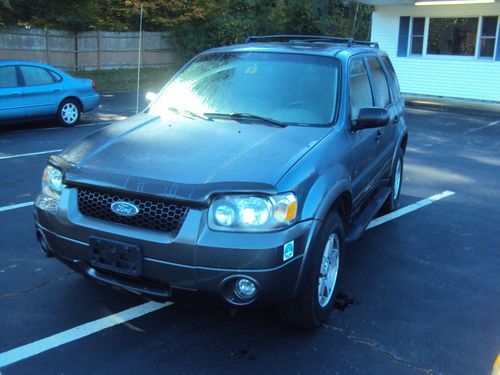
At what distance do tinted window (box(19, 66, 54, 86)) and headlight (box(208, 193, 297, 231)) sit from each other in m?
9.28

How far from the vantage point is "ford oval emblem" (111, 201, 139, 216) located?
3.09m

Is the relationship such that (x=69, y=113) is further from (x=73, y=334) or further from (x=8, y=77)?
(x=73, y=334)

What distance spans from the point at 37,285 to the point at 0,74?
25.1 feet

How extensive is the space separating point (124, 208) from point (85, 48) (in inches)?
861

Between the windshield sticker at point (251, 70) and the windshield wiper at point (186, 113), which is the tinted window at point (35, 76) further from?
the windshield sticker at point (251, 70)

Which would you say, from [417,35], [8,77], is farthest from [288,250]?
[417,35]

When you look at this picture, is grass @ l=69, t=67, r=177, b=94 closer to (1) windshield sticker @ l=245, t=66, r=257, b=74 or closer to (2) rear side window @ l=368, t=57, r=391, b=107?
(2) rear side window @ l=368, t=57, r=391, b=107

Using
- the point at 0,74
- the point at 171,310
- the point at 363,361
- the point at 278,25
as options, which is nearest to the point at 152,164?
the point at 171,310

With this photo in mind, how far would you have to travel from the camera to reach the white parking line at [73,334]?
10.5 ft

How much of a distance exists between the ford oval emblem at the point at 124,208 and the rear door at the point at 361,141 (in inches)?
66.0

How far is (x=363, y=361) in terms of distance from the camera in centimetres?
327

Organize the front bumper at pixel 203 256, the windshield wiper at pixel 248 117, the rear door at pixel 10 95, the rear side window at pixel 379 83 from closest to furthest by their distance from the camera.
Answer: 1. the front bumper at pixel 203 256
2. the windshield wiper at pixel 248 117
3. the rear side window at pixel 379 83
4. the rear door at pixel 10 95

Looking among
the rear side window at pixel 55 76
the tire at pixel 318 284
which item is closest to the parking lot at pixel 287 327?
the tire at pixel 318 284

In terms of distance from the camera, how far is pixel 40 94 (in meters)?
11.1
